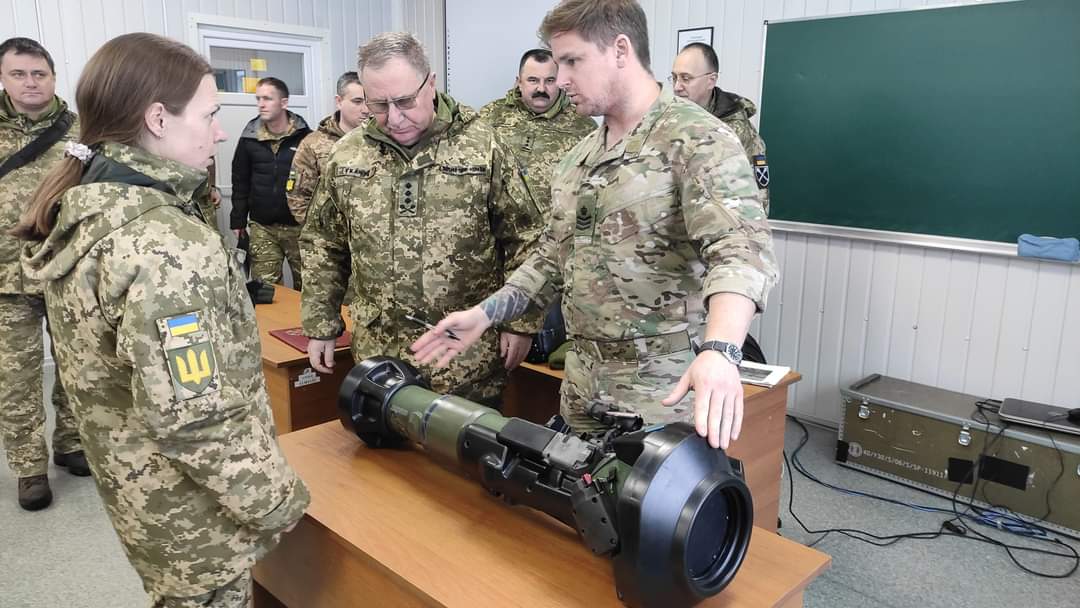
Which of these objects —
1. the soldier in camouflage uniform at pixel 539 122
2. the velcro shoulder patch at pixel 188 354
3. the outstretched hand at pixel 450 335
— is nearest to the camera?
the velcro shoulder patch at pixel 188 354

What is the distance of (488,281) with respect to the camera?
79.2 inches

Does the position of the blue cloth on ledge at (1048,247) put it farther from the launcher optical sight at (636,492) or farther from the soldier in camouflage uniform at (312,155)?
the soldier in camouflage uniform at (312,155)

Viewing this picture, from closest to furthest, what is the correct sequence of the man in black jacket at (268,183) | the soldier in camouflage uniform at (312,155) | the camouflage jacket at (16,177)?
the camouflage jacket at (16,177), the soldier in camouflage uniform at (312,155), the man in black jacket at (268,183)

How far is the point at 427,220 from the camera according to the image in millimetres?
1891

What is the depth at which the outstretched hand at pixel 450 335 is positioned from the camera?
153cm

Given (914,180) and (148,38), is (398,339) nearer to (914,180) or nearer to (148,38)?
(148,38)

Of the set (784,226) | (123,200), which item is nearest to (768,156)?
(784,226)

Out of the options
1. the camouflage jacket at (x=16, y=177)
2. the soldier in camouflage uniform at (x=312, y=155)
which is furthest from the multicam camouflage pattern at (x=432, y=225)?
the soldier in camouflage uniform at (x=312, y=155)

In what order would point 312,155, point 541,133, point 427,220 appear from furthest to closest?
point 312,155 < point 541,133 < point 427,220

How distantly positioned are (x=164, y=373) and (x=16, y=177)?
7.44 ft

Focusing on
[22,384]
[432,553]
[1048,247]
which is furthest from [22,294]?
[1048,247]

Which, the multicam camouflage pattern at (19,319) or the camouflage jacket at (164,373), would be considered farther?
the multicam camouflage pattern at (19,319)

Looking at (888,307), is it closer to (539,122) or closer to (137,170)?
(539,122)

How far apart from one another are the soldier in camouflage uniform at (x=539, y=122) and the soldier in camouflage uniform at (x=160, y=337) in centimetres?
284
